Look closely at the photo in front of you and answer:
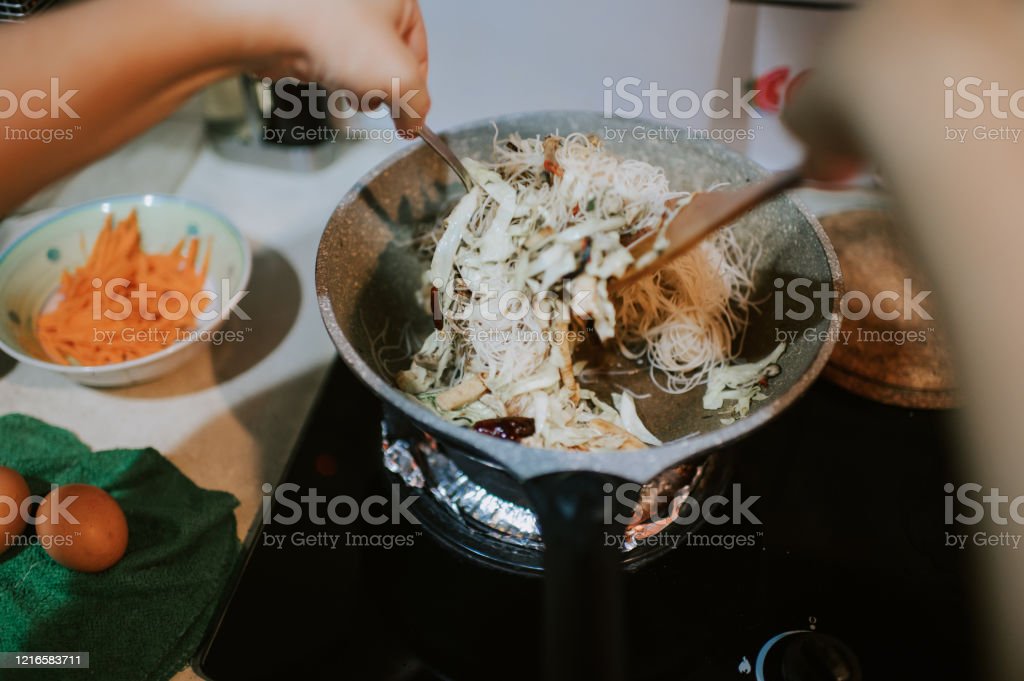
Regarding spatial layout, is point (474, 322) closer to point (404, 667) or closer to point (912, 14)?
point (404, 667)

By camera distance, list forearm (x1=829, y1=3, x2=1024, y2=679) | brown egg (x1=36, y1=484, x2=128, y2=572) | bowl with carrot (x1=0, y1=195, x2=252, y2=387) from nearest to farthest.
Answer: forearm (x1=829, y1=3, x2=1024, y2=679) < brown egg (x1=36, y1=484, x2=128, y2=572) < bowl with carrot (x1=0, y1=195, x2=252, y2=387)

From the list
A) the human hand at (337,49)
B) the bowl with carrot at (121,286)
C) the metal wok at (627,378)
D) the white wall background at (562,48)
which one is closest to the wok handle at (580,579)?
the metal wok at (627,378)

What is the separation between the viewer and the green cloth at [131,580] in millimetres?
790

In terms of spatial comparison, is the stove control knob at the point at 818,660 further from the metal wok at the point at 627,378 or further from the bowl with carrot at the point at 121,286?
the bowl with carrot at the point at 121,286

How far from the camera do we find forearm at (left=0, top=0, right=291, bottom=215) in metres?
0.60

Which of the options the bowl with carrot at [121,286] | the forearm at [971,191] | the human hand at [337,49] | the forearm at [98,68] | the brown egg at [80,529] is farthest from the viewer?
the bowl with carrot at [121,286]

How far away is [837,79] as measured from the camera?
530 mm

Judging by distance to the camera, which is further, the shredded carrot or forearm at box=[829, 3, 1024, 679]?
the shredded carrot

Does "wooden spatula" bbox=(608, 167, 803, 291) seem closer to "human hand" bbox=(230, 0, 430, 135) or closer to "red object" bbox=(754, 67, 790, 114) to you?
"human hand" bbox=(230, 0, 430, 135)

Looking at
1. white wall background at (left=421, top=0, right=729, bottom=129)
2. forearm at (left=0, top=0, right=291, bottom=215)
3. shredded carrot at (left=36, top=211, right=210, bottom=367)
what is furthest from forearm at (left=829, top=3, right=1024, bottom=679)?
shredded carrot at (left=36, top=211, right=210, bottom=367)

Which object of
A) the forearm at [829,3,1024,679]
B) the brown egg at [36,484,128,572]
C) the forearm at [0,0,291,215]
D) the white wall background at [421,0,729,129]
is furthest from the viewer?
the white wall background at [421,0,729,129]

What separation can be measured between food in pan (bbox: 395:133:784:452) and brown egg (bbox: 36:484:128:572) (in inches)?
15.1

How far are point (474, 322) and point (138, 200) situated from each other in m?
0.70

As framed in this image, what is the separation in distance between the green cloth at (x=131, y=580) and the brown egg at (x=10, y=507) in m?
0.03
